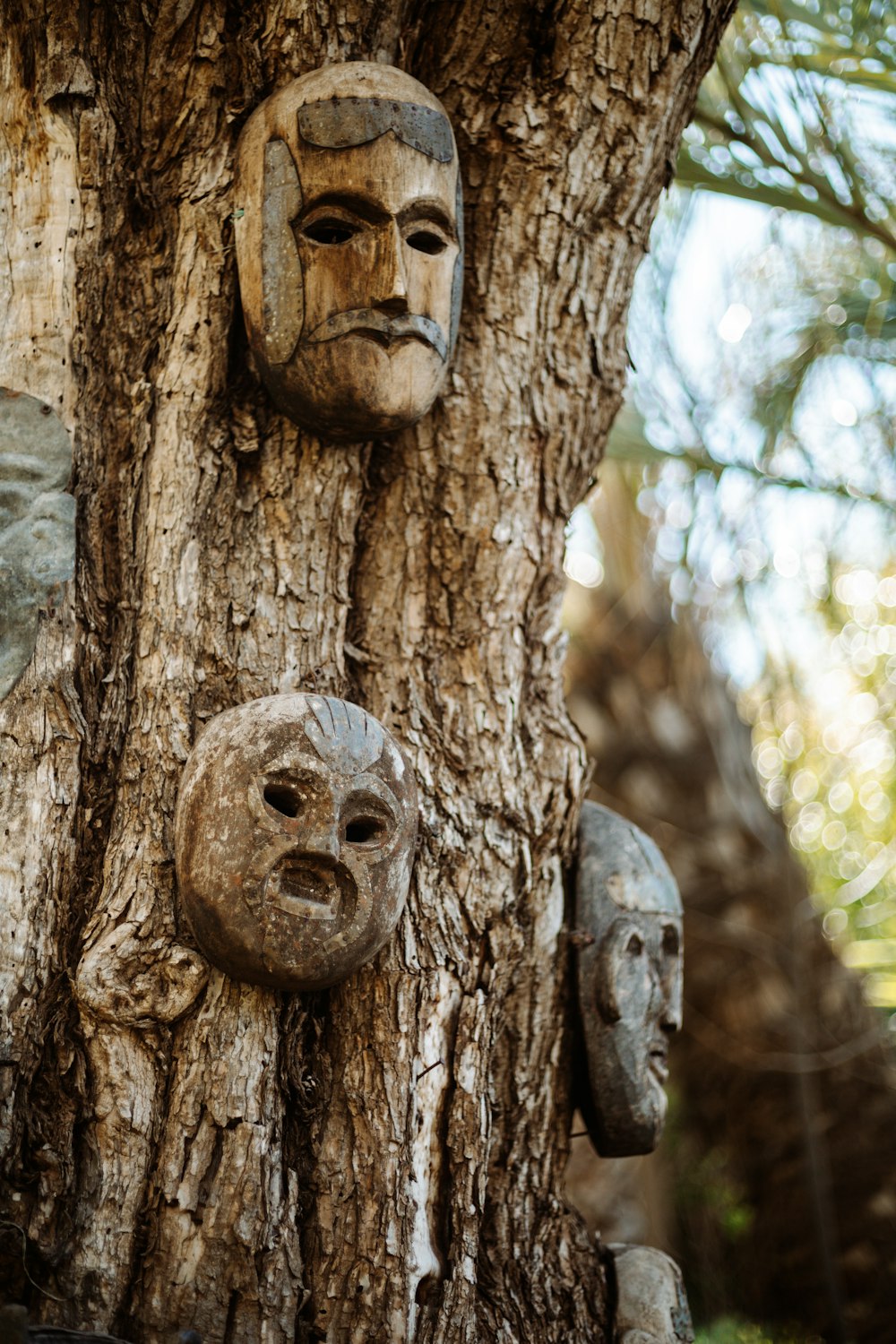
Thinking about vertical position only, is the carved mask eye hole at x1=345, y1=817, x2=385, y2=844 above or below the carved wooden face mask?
below

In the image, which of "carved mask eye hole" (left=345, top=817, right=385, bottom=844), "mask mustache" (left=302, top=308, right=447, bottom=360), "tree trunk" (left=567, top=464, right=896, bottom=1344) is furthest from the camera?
"tree trunk" (left=567, top=464, right=896, bottom=1344)

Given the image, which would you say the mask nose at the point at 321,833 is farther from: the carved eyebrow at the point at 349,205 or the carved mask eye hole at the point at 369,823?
the carved eyebrow at the point at 349,205

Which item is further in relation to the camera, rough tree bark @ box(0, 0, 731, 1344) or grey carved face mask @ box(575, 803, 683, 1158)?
grey carved face mask @ box(575, 803, 683, 1158)

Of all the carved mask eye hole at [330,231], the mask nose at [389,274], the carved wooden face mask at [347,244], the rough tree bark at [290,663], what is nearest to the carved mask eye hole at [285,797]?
the rough tree bark at [290,663]

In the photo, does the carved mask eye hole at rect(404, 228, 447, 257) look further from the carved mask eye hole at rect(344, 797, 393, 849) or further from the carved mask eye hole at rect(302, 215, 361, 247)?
the carved mask eye hole at rect(344, 797, 393, 849)

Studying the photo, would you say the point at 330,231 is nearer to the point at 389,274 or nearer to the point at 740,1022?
the point at 389,274

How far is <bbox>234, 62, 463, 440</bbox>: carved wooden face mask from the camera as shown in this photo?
220 cm

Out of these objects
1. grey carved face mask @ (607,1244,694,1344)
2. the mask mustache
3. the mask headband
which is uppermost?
the mask headband

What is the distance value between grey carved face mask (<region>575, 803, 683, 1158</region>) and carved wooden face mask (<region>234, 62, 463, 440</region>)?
1.05 meters

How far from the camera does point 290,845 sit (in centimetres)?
191

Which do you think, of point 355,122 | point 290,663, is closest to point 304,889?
point 290,663

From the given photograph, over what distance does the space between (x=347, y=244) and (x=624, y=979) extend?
1571 millimetres

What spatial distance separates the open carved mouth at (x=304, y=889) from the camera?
191 cm

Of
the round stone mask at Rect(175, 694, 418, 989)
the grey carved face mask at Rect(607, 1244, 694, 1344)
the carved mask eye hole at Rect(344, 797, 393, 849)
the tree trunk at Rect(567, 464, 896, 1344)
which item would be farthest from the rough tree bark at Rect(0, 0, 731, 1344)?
the tree trunk at Rect(567, 464, 896, 1344)
